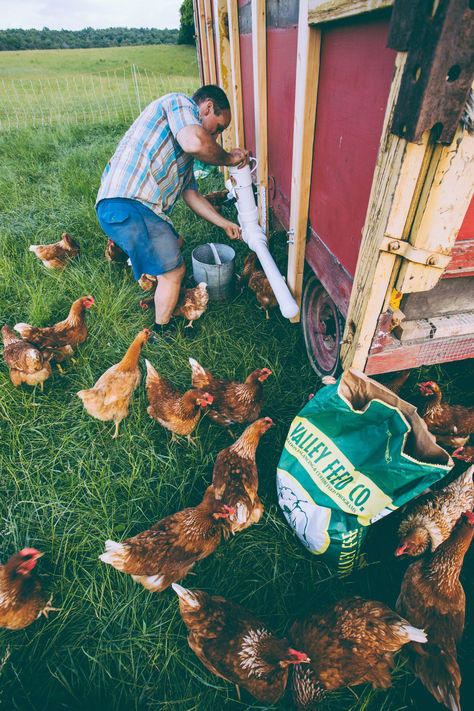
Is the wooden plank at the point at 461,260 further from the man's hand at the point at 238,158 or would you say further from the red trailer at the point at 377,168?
the man's hand at the point at 238,158

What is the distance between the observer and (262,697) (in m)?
1.53

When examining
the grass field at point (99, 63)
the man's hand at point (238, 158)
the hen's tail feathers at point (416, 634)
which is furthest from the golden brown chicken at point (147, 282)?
the grass field at point (99, 63)

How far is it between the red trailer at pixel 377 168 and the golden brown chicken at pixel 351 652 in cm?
118

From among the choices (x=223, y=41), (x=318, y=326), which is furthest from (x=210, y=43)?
(x=318, y=326)

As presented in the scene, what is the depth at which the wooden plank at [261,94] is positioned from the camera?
2728 millimetres

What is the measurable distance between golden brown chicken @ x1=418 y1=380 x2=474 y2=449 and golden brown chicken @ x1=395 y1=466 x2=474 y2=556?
15.2 inches

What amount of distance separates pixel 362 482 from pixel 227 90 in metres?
5.18

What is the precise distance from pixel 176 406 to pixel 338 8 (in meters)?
2.21

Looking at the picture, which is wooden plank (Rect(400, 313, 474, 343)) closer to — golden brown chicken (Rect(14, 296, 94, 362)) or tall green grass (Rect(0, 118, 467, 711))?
tall green grass (Rect(0, 118, 467, 711))

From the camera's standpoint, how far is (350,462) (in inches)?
67.7

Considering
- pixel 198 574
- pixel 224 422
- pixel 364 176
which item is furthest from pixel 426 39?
pixel 198 574

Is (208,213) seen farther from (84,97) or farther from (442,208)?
(84,97)

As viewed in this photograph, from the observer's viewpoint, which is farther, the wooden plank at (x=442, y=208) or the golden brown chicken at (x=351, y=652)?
the golden brown chicken at (x=351, y=652)

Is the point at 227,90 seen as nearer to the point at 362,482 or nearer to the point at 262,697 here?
the point at 362,482
